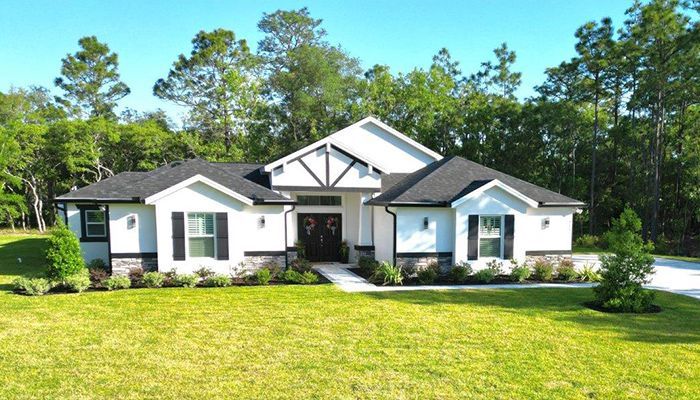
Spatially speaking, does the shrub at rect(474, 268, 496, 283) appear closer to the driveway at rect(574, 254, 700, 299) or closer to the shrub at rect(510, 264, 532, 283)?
the shrub at rect(510, 264, 532, 283)

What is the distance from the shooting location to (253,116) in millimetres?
34031

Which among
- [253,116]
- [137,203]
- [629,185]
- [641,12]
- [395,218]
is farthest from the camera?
[253,116]

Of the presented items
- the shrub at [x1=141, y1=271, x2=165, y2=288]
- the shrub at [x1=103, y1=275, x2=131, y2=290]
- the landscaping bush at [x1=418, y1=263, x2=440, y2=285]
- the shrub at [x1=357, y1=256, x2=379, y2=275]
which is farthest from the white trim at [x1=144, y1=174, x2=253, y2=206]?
the landscaping bush at [x1=418, y1=263, x2=440, y2=285]

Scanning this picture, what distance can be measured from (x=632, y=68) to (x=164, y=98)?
3574 cm

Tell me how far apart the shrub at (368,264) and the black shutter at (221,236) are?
4704 mm

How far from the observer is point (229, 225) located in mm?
13109

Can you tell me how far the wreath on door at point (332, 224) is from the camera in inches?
655

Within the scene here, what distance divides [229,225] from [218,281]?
6.34 feet

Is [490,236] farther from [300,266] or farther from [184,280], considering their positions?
[184,280]

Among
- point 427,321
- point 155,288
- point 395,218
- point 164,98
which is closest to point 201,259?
point 155,288

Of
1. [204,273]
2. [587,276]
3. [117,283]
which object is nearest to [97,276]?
[117,283]

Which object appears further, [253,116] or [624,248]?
[253,116]

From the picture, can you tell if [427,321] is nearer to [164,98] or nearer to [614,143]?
[614,143]

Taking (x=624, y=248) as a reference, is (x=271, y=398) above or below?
below
